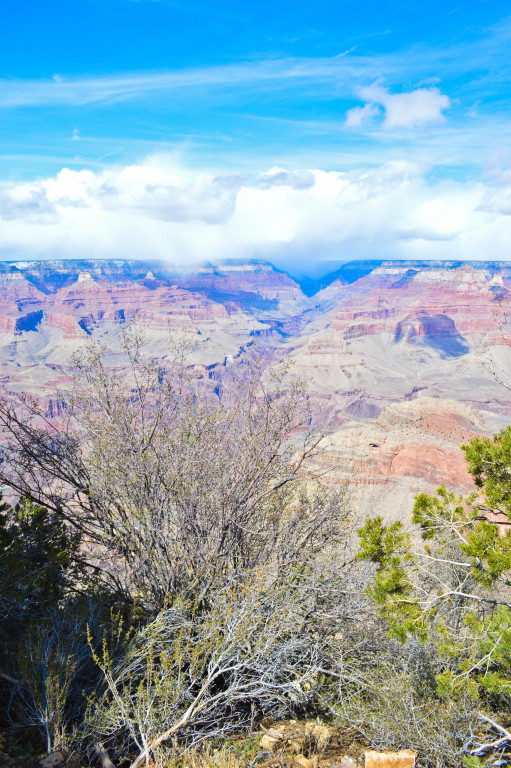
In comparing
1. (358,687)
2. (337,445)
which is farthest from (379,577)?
(337,445)

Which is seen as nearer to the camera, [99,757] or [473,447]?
[99,757]

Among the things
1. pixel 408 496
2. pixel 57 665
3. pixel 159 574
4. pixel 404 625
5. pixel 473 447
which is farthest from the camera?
pixel 408 496

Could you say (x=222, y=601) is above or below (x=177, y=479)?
below

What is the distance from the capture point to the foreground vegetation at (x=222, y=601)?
6656 mm

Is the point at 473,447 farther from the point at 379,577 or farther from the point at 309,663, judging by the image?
the point at 309,663

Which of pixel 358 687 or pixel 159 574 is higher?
pixel 159 574

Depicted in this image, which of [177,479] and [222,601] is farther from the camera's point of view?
[177,479]

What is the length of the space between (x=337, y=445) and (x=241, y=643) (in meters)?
55.6

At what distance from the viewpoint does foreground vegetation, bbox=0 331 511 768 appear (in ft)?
21.8

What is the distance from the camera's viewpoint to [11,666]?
8.29 meters

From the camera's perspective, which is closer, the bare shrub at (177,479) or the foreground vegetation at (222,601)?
the foreground vegetation at (222,601)

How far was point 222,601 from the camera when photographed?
7898 mm

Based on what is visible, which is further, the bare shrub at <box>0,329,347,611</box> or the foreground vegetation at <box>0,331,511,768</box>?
the bare shrub at <box>0,329,347,611</box>

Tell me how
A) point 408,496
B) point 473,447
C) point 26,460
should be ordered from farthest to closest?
1. point 408,496
2. point 26,460
3. point 473,447
